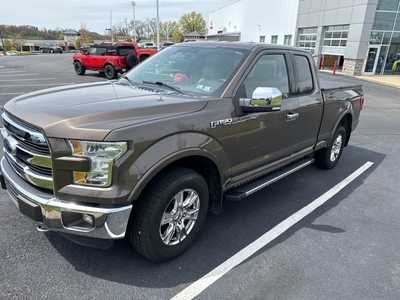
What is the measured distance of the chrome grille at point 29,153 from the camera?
2281 millimetres

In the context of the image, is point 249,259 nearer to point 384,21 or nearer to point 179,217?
point 179,217

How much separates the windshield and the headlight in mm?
1194

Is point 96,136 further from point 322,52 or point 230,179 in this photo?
point 322,52

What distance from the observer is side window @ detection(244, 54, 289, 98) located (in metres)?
3.34

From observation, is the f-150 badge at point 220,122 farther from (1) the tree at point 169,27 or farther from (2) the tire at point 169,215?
(1) the tree at point 169,27

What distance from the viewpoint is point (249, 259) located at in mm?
2928

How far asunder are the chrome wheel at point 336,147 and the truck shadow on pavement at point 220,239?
50cm

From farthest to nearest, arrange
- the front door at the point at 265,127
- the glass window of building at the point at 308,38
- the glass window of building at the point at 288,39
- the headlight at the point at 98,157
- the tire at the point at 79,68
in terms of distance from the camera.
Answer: the glass window of building at the point at 288,39 < the glass window of building at the point at 308,38 < the tire at the point at 79,68 < the front door at the point at 265,127 < the headlight at the point at 98,157

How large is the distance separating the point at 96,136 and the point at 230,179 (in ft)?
5.03

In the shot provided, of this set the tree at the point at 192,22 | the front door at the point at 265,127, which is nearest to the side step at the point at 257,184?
the front door at the point at 265,127

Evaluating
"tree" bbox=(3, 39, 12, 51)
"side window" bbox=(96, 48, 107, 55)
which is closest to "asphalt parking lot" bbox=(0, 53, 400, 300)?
Answer: "side window" bbox=(96, 48, 107, 55)

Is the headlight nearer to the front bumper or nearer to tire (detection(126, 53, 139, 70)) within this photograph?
the front bumper

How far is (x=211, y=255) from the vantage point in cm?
296

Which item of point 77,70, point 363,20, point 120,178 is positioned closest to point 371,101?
point 363,20
